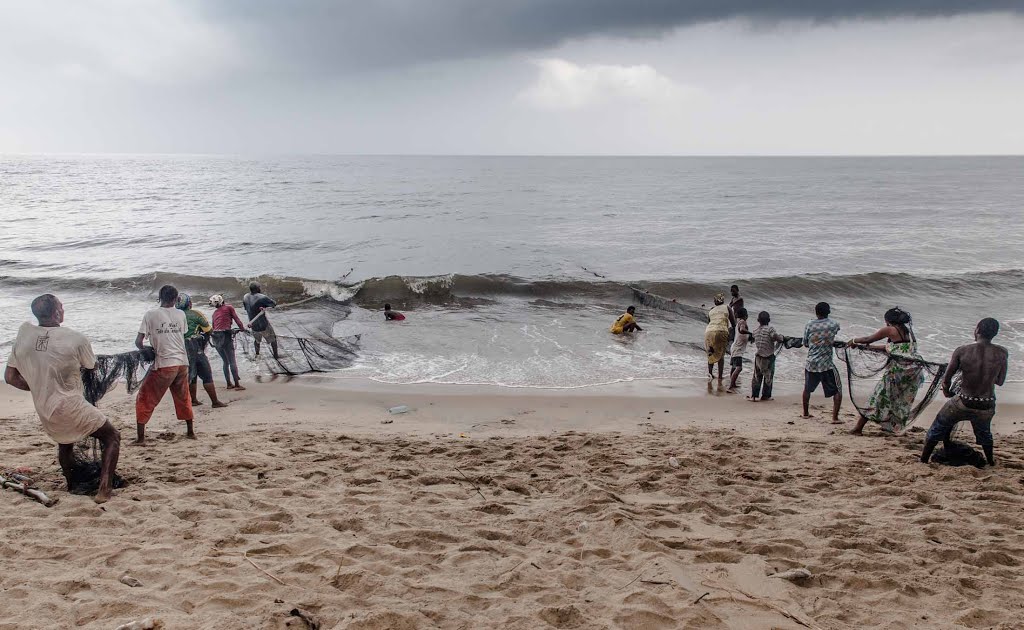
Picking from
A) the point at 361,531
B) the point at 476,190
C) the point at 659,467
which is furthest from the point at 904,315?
the point at 476,190

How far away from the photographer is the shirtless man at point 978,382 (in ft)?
18.6

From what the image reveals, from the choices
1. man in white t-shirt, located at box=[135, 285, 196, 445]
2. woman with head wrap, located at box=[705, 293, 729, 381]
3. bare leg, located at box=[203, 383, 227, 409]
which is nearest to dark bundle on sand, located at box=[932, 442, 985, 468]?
woman with head wrap, located at box=[705, 293, 729, 381]

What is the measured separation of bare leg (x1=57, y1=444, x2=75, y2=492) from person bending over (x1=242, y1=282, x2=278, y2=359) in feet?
17.7

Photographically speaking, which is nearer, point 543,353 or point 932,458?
point 932,458

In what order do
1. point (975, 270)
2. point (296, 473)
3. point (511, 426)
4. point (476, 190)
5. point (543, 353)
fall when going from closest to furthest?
point (296, 473) → point (511, 426) → point (543, 353) → point (975, 270) → point (476, 190)

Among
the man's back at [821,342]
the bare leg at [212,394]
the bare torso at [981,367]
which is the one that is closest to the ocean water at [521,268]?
the bare leg at [212,394]

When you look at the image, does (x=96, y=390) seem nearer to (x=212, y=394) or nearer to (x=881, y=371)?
(x=212, y=394)

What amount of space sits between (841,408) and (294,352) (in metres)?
9.10

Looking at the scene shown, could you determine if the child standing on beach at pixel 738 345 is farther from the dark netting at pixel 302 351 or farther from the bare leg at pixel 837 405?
the dark netting at pixel 302 351

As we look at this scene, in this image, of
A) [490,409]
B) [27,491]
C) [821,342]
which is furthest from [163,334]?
[821,342]

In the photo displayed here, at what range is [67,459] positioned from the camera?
5082 mm

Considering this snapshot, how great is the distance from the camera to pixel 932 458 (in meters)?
6.13

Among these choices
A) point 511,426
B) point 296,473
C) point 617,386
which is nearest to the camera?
point 296,473

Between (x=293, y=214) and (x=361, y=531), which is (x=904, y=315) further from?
(x=293, y=214)
